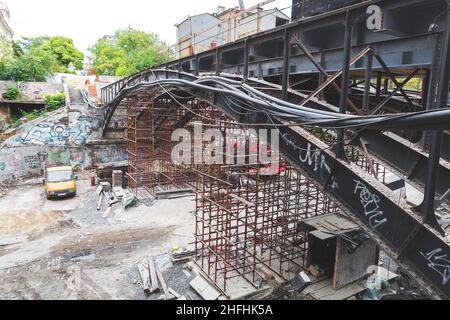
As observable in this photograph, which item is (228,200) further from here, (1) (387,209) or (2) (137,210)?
(2) (137,210)

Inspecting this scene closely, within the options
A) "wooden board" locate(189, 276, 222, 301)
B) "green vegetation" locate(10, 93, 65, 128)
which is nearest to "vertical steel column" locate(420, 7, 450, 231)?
"wooden board" locate(189, 276, 222, 301)

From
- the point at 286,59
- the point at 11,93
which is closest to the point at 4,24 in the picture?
the point at 11,93

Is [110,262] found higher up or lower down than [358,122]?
lower down

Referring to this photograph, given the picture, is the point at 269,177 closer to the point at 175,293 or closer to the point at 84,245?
the point at 175,293

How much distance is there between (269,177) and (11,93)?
26.0 meters

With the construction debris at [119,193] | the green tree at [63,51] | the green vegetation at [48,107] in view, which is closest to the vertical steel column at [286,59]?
the construction debris at [119,193]

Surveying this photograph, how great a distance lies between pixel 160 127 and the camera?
909 inches

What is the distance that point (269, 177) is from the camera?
13.6 metres

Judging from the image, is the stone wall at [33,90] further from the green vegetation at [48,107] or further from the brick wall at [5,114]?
the brick wall at [5,114]

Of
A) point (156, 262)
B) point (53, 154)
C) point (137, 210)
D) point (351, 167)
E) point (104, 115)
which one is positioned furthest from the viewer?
point (104, 115)

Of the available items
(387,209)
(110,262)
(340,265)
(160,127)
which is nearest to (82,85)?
(160,127)

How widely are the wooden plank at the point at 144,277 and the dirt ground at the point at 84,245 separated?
0.64 ft

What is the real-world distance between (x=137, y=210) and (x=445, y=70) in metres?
17.1

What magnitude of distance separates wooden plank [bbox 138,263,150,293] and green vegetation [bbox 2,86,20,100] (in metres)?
24.1
